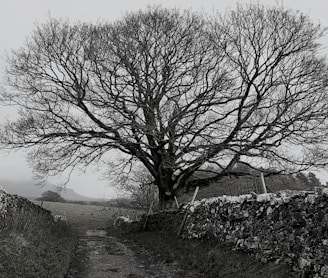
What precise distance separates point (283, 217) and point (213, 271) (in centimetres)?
213

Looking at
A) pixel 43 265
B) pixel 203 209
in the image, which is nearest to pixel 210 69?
pixel 203 209

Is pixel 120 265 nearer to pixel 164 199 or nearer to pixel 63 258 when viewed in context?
pixel 63 258

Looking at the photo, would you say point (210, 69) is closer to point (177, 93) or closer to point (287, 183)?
point (177, 93)

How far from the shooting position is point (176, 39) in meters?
16.5

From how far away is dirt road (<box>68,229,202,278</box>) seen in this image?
333 inches

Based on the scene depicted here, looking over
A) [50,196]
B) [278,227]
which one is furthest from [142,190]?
[50,196]

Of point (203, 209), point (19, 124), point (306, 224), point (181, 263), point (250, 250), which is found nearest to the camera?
point (306, 224)

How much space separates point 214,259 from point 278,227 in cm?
206

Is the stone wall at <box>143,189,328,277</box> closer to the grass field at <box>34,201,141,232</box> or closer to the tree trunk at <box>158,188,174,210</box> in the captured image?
the tree trunk at <box>158,188,174,210</box>

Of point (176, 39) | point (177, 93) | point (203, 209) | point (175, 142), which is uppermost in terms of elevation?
point (176, 39)

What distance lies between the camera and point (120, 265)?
967cm

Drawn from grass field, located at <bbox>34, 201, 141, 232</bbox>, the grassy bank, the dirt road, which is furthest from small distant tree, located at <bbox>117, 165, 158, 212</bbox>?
the grassy bank

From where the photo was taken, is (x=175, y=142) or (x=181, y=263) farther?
(x=175, y=142)

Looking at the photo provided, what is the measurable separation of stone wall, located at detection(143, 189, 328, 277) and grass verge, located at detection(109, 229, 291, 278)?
212mm
